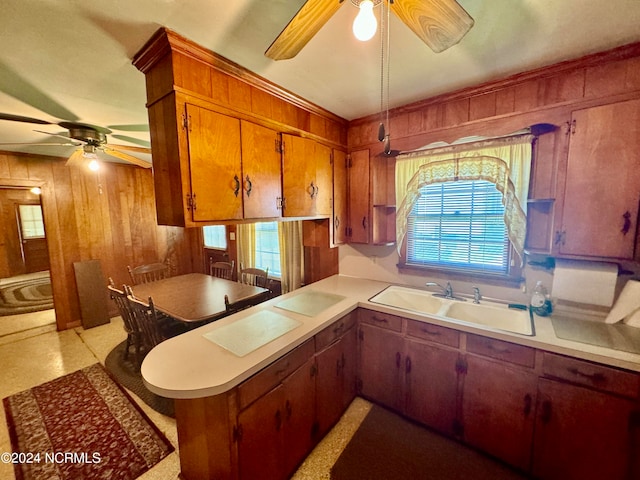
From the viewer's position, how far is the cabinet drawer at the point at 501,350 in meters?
1.45

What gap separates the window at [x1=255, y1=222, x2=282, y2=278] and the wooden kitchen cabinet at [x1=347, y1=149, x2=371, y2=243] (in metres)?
1.46

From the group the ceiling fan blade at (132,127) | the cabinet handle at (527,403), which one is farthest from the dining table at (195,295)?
the cabinet handle at (527,403)

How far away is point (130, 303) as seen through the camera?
2162 mm

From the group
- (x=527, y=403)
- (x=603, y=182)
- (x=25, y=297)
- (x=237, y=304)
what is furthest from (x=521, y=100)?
(x=25, y=297)

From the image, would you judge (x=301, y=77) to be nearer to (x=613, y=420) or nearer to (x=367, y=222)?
(x=367, y=222)

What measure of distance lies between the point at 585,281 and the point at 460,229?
0.82 meters

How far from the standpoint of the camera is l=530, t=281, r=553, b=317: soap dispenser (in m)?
1.72

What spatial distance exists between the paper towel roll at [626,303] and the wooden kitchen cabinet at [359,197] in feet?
5.45

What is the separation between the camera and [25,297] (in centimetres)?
497

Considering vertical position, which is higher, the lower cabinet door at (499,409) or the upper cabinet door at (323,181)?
the upper cabinet door at (323,181)

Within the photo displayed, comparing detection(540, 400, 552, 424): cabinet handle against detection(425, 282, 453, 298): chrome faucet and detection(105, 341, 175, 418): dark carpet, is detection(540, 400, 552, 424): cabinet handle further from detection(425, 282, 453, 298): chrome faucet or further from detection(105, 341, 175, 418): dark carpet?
detection(105, 341, 175, 418): dark carpet

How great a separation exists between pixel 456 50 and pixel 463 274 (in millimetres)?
1593

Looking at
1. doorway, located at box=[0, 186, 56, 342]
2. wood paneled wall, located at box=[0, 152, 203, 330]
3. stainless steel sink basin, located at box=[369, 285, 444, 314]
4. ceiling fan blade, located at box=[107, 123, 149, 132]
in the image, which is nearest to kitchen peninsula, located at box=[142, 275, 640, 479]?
stainless steel sink basin, located at box=[369, 285, 444, 314]

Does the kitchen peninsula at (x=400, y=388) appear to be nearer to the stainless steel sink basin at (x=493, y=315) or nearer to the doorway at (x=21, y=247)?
the stainless steel sink basin at (x=493, y=315)
